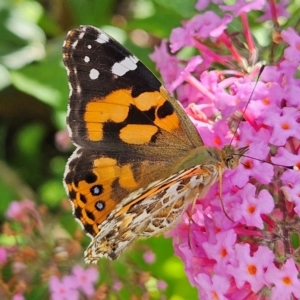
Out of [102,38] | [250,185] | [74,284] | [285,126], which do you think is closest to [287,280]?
[250,185]

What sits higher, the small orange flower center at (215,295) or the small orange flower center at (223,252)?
the small orange flower center at (223,252)

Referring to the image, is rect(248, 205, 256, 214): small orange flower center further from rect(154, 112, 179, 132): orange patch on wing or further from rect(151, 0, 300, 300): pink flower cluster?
rect(154, 112, 179, 132): orange patch on wing

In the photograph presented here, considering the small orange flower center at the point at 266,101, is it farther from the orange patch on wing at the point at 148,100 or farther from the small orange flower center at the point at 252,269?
the small orange flower center at the point at 252,269

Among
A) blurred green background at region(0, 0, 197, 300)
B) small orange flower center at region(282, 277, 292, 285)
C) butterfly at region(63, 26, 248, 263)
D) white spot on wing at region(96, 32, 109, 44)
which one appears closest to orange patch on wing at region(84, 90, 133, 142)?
butterfly at region(63, 26, 248, 263)

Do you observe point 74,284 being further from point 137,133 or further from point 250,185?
point 250,185

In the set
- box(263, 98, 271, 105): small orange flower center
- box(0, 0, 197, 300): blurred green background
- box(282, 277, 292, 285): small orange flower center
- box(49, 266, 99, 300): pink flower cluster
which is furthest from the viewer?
box(0, 0, 197, 300): blurred green background

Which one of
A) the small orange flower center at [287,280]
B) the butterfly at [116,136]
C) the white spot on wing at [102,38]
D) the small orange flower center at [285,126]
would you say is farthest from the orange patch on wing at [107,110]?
the small orange flower center at [287,280]

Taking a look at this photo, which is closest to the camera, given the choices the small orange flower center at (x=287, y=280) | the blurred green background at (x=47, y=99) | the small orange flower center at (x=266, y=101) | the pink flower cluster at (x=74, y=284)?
the small orange flower center at (x=287, y=280)

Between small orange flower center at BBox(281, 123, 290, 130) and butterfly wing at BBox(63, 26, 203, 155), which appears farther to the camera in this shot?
butterfly wing at BBox(63, 26, 203, 155)
